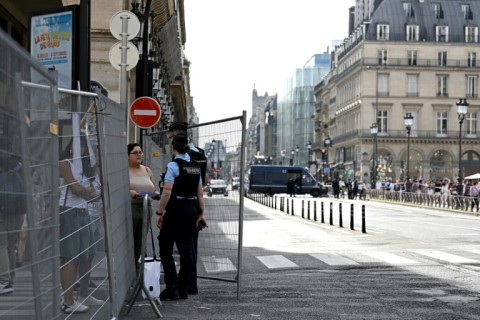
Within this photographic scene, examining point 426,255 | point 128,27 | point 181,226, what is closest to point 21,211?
point 181,226

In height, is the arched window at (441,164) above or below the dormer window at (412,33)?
below

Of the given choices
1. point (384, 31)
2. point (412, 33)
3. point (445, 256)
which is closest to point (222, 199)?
point (445, 256)

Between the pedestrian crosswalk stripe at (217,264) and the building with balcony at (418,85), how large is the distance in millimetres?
96400

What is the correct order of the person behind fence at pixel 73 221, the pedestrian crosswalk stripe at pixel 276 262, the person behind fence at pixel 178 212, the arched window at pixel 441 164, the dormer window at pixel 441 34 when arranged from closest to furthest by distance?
1. the person behind fence at pixel 73 221
2. the person behind fence at pixel 178 212
3. the pedestrian crosswalk stripe at pixel 276 262
4. the arched window at pixel 441 164
5. the dormer window at pixel 441 34

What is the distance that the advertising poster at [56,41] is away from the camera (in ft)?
36.6

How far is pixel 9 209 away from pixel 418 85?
11092cm

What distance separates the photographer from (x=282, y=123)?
177250mm

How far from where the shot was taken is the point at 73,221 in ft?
20.2

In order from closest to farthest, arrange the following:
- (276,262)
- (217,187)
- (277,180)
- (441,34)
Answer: (217,187)
(276,262)
(277,180)
(441,34)

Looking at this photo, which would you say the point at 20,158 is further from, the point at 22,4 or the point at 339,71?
the point at 339,71

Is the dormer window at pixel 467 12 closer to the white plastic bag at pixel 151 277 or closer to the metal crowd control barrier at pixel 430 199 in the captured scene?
the metal crowd control barrier at pixel 430 199

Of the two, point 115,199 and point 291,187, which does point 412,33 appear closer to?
point 291,187

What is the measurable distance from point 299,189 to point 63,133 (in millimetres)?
78931

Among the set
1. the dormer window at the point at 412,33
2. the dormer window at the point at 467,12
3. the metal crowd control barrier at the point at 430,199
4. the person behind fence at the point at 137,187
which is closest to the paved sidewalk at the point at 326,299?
the person behind fence at the point at 137,187
